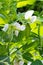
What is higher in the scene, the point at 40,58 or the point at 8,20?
the point at 8,20

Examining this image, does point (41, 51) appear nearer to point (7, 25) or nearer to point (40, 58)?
point (40, 58)

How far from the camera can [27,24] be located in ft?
2.55

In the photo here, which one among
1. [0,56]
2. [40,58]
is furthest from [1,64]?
[40,58]

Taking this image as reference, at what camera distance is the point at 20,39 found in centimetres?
81

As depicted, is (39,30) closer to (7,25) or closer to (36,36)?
(36,36)

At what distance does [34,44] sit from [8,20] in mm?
106

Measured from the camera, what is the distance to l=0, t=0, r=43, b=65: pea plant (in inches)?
30.2

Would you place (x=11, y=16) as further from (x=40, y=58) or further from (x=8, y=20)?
(x=40, y=58)

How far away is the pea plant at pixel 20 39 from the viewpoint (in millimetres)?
768

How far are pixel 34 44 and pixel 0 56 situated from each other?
0.11 m

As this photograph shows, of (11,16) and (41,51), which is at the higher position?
(11,16)

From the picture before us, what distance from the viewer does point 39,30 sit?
855 millimetres

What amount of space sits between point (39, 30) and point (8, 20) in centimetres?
11

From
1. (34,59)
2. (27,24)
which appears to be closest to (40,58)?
(34,59)
